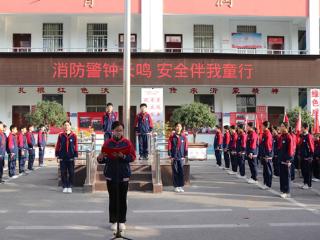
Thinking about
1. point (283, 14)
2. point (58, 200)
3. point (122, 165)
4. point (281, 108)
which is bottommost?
point (58, 200)

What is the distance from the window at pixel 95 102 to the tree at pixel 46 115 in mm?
2793

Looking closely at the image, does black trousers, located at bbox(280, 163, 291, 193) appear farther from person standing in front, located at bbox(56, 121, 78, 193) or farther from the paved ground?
person standing in front, located at bbox(56, 121, 78, 193)

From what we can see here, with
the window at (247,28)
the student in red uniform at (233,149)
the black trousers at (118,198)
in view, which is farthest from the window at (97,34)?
the black trousers at (118,198)

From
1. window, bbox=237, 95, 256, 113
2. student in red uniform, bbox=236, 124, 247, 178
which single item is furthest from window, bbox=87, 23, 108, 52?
student in red uniform, bbox=236, 124, 247, 178

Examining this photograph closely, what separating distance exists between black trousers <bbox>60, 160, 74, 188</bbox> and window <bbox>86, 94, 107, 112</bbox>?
11.6 meters

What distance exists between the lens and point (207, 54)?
A: 2198 centimetres

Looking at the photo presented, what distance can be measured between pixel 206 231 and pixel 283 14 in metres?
17.3

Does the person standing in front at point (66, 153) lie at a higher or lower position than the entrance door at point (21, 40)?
lower

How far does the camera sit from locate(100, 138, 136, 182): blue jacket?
7523 millimetres

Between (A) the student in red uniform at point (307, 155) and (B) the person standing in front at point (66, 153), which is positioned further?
(A) the student in red uniform at point (307, 155)

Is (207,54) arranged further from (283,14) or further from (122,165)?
(122,165)

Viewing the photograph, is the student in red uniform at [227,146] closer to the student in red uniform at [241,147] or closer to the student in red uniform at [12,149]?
the student in red uniform at [241,147]

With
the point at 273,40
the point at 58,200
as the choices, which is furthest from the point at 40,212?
the point at 273,40

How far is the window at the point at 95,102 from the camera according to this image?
24.1m
